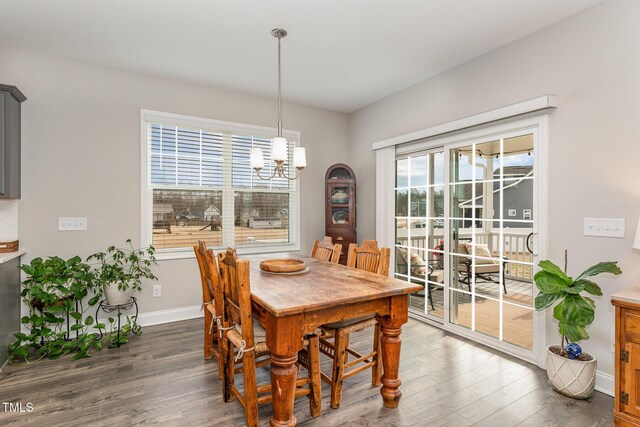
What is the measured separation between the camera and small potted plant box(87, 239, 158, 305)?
3.21 metres

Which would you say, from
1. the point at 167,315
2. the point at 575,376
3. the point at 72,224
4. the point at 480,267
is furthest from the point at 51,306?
the point at 575,376

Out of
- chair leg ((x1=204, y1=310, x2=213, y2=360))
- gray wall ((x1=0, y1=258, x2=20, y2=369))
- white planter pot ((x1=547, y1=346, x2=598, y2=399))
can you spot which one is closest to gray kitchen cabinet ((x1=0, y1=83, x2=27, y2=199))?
gray wall ((x1=0, y1=258, x2=20, y2=369))

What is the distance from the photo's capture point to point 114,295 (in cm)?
322

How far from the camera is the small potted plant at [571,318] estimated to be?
84.4 inches

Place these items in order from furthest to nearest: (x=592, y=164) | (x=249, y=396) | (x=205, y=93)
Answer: (x=205, y=93) < (x=592, y=164) < (x=249, y=396)

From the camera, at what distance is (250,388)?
190 cm

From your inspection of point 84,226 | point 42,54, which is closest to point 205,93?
point 42,54

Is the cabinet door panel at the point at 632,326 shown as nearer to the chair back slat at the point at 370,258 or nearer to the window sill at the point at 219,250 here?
the chair back slat at the point at 370,258

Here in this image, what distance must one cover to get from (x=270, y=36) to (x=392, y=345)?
265cm

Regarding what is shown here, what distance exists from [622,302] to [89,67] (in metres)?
4.81

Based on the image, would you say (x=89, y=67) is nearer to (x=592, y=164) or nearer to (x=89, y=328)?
(x=89, y=328)

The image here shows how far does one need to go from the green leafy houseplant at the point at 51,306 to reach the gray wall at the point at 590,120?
13.1ft

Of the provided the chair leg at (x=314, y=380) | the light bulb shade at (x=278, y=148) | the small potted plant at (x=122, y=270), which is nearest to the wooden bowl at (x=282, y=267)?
the chair leg at (x=314, y=380)

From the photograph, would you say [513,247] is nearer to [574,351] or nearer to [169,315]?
[574,351]
